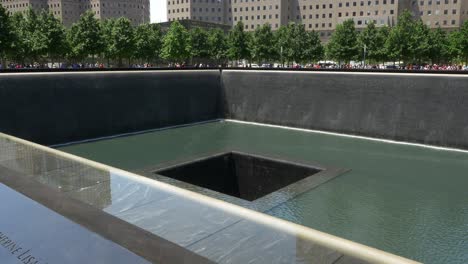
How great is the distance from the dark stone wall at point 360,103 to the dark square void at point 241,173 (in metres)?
4.35

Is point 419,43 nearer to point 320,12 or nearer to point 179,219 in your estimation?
point 320,12

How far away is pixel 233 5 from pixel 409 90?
8997 centimetres

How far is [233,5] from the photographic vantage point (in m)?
97.8

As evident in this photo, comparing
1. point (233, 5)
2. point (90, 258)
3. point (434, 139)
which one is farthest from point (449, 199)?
point (233, 5)

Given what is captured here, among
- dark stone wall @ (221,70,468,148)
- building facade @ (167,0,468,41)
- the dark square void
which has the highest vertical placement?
building facade @ (167,0,468,41)

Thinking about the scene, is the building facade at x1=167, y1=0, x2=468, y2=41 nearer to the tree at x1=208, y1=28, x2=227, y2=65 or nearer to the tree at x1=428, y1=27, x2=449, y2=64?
the tree at x1=428, y1=27, x2=449, y2=64

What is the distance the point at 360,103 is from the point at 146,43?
3689cm

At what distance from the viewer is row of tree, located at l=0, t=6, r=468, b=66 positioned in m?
38.5

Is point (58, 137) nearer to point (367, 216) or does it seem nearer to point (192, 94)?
point (192, 94)

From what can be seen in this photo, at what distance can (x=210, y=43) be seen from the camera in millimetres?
51438

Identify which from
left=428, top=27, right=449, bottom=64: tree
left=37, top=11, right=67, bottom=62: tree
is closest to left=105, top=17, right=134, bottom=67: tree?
left=37, top=11, right=67, bottom=62: tree

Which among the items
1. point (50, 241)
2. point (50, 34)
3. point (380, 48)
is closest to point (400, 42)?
point (380, 48)

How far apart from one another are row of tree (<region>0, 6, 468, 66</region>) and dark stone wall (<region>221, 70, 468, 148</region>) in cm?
2452

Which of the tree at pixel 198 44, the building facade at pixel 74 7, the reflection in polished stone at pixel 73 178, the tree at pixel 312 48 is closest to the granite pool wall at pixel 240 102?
the reflection in polished stone at pixel 73 178
